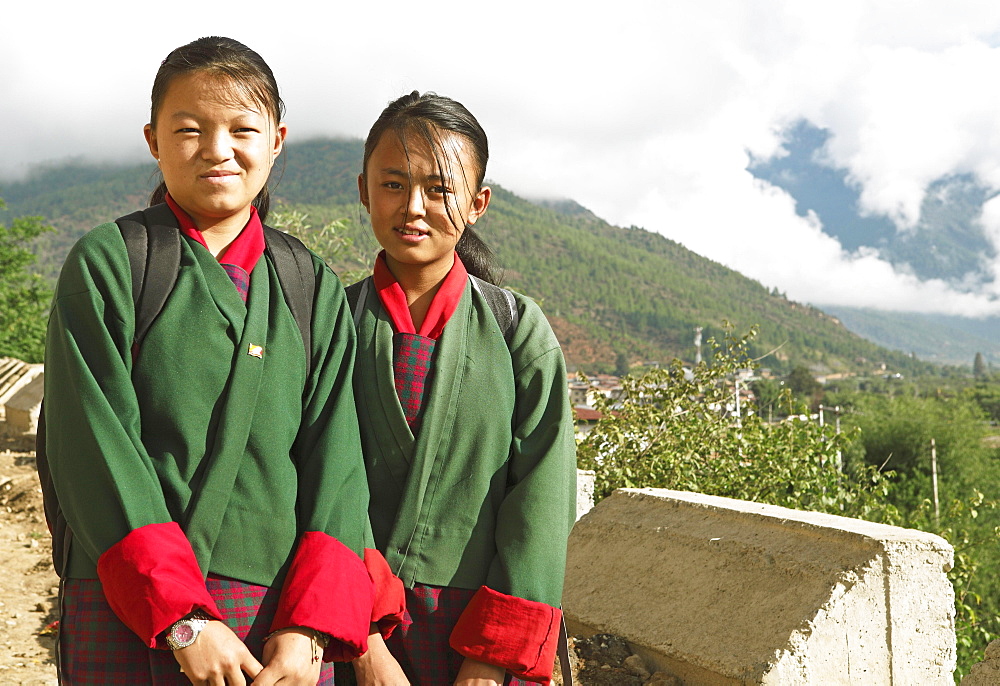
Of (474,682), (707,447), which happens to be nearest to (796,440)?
(707,447)

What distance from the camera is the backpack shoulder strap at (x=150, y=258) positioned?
1521 mm

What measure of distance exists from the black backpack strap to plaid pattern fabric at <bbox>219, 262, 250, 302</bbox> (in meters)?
0.06

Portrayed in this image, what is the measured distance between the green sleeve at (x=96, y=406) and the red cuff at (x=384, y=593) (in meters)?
0.39

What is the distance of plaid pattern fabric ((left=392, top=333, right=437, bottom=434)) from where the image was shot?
180cm

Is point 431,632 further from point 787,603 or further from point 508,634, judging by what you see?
point 787,603

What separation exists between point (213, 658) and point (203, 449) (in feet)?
1.11

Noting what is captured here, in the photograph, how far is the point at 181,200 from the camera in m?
1.65

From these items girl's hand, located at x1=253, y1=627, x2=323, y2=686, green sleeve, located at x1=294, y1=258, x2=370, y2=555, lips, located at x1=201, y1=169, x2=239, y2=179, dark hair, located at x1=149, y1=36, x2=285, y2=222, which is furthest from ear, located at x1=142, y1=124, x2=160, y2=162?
girl's hand, located at x1=253, y1=627, x2=323, y2=686

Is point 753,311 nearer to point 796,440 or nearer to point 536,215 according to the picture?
point 536,215

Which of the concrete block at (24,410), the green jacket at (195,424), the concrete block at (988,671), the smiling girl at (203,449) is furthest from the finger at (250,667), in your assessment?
the concrete block at (24,410)

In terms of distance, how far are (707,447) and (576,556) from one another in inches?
82.1

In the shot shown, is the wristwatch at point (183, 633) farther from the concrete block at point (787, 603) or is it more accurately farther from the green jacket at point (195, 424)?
the concrete block at point (787, 603)

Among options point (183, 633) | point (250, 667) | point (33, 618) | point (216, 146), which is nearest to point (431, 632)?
point (250, 667)

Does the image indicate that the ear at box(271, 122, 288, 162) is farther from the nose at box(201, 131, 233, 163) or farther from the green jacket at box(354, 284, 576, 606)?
the green jacket at box(354, 284, 576, 606)
